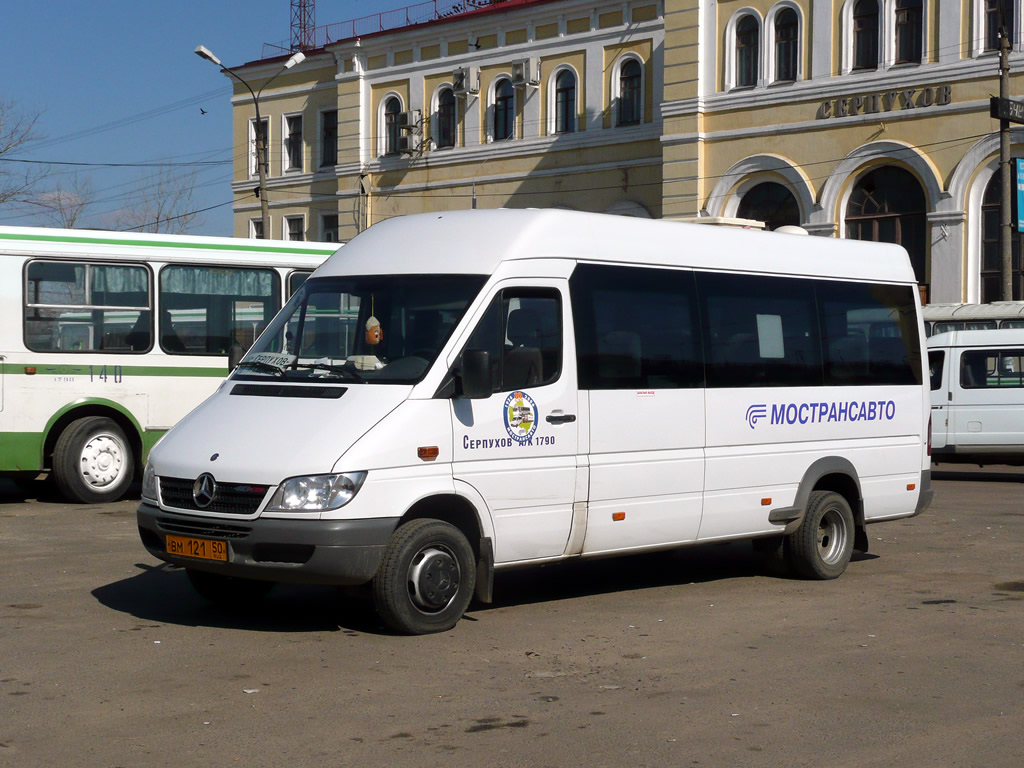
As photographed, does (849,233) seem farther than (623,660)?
Yes

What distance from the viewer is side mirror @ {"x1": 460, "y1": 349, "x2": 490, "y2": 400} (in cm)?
828

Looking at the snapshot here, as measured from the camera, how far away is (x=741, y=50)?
114 feet

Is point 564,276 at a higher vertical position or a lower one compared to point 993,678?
higher

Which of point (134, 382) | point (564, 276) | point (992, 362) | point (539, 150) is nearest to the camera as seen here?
point (564, 276)

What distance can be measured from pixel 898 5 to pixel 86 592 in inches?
1071

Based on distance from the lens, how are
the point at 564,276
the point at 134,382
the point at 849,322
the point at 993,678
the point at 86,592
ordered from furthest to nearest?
the point at 134,382, the point at 849,322, the point at 86,592, the point at 564,276, the point at 993,678

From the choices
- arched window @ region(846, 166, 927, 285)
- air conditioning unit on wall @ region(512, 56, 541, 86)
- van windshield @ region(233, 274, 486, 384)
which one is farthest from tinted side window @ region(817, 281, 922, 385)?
air conditioning unit on wall @ region(512, 56, 541, 86)

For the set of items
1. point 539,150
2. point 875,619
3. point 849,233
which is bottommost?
point 875,619

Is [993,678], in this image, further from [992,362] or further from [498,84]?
[498,84]

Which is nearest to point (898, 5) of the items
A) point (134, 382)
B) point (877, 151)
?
point (877, 151)

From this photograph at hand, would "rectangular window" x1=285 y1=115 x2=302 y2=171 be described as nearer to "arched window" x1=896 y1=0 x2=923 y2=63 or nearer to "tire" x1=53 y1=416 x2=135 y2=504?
"arched window" x1=896 y1=0 x2=923 y2=63

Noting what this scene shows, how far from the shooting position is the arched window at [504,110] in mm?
40769

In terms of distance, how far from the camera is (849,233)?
33781 mm

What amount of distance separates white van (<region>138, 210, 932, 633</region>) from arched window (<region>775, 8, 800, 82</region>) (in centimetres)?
2382
